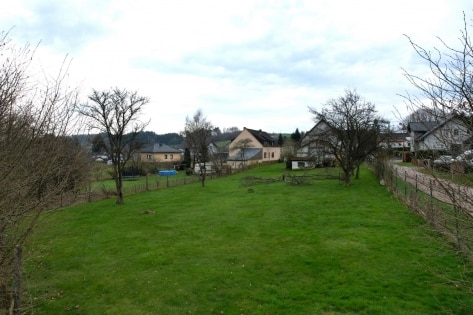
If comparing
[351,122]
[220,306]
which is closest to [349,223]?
[220,306]

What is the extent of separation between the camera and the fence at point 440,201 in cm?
393

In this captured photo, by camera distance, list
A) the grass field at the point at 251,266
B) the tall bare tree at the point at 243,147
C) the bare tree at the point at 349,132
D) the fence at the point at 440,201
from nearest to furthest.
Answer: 1. the fence at the point at 440,201
2. the grass field at the point at 251,266
3. the bare tree at the point at 349,132
4. the tall bare tree at the point at 243,147

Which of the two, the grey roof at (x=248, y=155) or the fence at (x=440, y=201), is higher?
the grey roof at (x=248, y=155)

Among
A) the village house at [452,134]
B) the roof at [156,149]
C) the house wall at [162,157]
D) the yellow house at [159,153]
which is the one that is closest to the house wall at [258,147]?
the house wall at [162,157]

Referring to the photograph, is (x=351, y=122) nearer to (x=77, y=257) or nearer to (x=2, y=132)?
(x=77, y=257)

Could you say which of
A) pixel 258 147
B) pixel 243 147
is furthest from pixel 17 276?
pixel 258 147

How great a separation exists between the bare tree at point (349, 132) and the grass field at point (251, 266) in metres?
11.2

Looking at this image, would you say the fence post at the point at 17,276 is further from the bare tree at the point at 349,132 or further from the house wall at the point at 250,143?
the house wall at the point at 250,143

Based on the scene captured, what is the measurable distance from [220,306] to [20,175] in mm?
4827

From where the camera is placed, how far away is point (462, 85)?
354cm

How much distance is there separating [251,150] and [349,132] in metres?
35.5

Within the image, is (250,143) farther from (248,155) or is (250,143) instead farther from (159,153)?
(159,153)

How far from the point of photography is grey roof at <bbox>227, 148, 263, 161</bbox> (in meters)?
59.8

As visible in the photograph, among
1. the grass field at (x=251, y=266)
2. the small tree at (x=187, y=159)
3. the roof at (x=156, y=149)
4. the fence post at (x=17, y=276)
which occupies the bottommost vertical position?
the grass field at (x=251, y=266)
